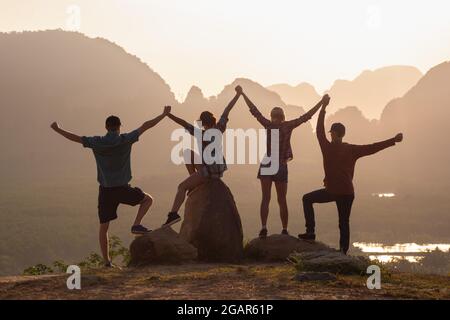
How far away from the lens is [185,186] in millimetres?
12312

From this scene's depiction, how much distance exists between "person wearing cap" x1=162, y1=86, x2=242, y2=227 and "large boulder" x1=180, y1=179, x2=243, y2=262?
36 cm

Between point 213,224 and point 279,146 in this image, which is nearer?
point 279,146

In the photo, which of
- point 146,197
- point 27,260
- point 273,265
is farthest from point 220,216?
point 27,260

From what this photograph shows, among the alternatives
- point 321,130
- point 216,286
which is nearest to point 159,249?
point 216,286

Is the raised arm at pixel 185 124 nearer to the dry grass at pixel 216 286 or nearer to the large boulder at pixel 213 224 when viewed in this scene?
the large boulder at pixel 213 224

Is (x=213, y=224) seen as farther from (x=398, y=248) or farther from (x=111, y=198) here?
(x=398, y=248)

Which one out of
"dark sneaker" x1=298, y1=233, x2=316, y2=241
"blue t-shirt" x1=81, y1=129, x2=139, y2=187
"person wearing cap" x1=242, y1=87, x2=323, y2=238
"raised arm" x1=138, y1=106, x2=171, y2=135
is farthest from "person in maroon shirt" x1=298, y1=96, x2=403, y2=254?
"blue t-shirt" x1=81, y1=129, x2=139, y2=187

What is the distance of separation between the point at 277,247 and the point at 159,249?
9.93 ft

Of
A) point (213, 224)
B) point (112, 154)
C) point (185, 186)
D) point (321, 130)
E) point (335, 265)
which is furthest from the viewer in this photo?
point (213, 224)

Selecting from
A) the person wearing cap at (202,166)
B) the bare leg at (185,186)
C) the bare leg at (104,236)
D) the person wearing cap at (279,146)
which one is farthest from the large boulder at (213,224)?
the bare leg at (104,236)

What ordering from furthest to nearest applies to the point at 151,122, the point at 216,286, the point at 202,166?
1. the point at 202,166
2. the point at 151,122
3. the point at 216,286

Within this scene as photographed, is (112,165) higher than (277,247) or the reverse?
higher

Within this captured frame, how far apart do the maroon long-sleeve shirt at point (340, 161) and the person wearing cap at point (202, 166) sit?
2.07 m
